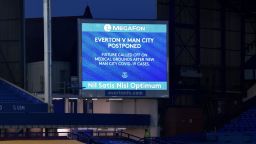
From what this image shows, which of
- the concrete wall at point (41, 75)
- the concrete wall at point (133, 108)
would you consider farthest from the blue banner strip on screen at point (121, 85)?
the concrete wall at point (41, 75)

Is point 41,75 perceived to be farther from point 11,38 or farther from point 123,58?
point 123,58

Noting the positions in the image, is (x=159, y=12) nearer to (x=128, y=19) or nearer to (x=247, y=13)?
(x=128, y=19)

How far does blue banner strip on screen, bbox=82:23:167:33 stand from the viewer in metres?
40.4

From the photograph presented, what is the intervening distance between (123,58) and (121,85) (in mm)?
1462

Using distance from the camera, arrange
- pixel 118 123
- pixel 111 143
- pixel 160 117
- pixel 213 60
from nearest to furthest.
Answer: pixel 111 143 → pixel 118 123 → pixel 160 117 → pixel 213 60

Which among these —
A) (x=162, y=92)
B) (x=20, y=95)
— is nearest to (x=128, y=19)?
(x=162, y=92)

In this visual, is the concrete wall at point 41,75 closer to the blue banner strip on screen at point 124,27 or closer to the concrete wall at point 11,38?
the concrete wall at point 11,38

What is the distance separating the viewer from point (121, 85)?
133 ft

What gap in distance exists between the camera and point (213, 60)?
152 feet

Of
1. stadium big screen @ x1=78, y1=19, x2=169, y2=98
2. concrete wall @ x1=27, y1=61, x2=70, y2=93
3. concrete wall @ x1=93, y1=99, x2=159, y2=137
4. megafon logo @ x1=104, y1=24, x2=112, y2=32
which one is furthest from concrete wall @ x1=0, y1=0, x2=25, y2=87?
megafon logo @ x1=104, y1=24, x2=112, y2=32

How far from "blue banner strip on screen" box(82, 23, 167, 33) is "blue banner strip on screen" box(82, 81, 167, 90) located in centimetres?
280

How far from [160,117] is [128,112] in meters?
1.83

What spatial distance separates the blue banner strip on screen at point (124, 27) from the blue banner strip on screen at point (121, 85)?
9.20 ft

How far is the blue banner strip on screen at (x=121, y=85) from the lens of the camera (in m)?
40.2
